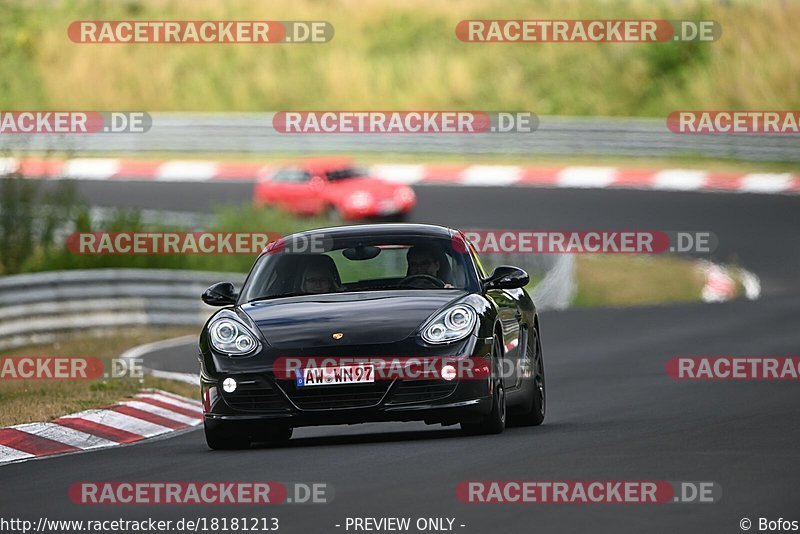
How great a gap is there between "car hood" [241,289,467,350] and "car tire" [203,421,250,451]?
1.88 feet

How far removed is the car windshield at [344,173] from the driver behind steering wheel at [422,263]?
2509cm

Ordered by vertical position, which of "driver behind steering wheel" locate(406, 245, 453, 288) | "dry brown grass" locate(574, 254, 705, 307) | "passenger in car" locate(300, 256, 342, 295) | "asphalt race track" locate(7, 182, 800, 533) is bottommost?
"asphalt race track" locate(7, 182, 800, 533)

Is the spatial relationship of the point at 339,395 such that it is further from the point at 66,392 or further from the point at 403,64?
the point at 403,64

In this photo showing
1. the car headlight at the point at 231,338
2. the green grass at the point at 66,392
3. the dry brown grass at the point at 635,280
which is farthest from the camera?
the dry brown grass at the point at 635,280

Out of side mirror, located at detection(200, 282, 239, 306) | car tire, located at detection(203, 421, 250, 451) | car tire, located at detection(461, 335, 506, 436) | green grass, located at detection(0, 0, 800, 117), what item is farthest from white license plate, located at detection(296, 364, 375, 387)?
green grass, located at detection(0, 0, 800, 117)

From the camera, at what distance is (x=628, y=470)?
855 centimetres

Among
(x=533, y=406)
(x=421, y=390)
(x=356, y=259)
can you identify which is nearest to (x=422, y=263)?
(x=356, y=259)

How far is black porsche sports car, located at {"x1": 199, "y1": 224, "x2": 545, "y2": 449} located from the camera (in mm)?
10086

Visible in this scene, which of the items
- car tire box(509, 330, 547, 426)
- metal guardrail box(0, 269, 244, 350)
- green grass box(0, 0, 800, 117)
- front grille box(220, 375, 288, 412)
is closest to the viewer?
front grille box(220, 375, 288, 412)

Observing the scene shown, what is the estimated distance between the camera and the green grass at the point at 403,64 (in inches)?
1869

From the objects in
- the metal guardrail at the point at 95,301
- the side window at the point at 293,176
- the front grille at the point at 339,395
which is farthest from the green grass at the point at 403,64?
the front grille at the point at 339,395

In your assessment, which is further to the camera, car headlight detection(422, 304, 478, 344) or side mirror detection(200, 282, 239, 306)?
side mirror detection(200, 282, 239, 306)

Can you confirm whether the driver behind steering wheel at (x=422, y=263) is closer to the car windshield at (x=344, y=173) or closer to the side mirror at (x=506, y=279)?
the side mirror at (x=506, y=279)

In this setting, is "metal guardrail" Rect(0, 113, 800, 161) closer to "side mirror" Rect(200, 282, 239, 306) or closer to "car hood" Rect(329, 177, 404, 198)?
"car hood" Rect(329, 177, 404, 198)
